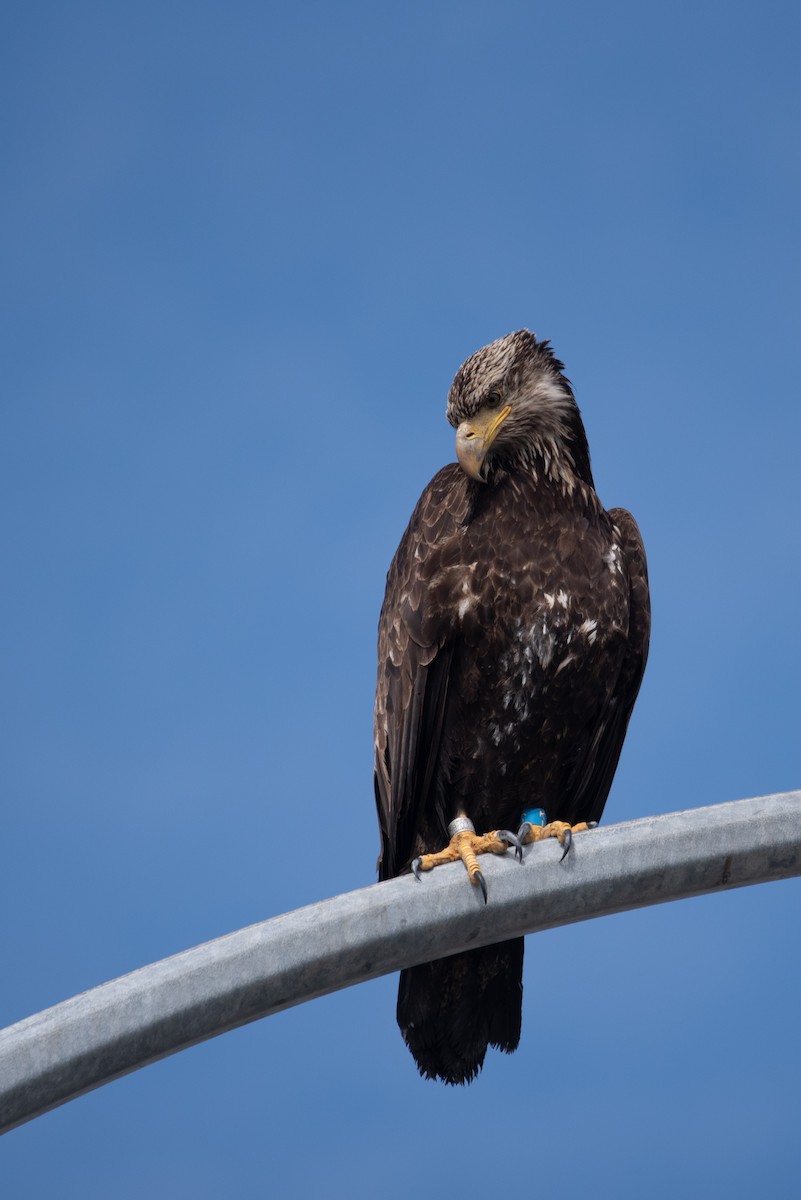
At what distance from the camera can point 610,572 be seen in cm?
421

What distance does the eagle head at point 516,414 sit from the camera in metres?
4.10

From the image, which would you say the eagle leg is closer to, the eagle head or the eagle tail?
the eagle tail

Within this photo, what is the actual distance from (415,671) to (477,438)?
0.58 metres

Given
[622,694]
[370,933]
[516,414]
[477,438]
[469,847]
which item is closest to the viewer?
[370,933]

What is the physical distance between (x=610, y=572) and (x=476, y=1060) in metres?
1.26

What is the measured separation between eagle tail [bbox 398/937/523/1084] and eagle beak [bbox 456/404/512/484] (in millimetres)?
1204

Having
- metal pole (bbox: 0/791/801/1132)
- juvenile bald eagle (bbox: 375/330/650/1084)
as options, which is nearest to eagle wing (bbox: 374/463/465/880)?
juvenile bald eagle (bbox: 375/330/650/1084)

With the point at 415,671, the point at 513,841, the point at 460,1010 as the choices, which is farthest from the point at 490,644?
the point at 460,1010

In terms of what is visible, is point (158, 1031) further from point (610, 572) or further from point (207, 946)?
point (610, 572)

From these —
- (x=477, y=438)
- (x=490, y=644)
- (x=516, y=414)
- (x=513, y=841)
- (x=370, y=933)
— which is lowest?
(x=370, y=933)

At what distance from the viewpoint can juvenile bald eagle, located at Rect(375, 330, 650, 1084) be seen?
405 centimetres

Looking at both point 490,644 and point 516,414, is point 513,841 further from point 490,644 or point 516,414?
point 516,414

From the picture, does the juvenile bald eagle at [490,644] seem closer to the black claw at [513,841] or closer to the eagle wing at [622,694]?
the eagle wing at [622,694]

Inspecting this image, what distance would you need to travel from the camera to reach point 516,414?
164 inches
